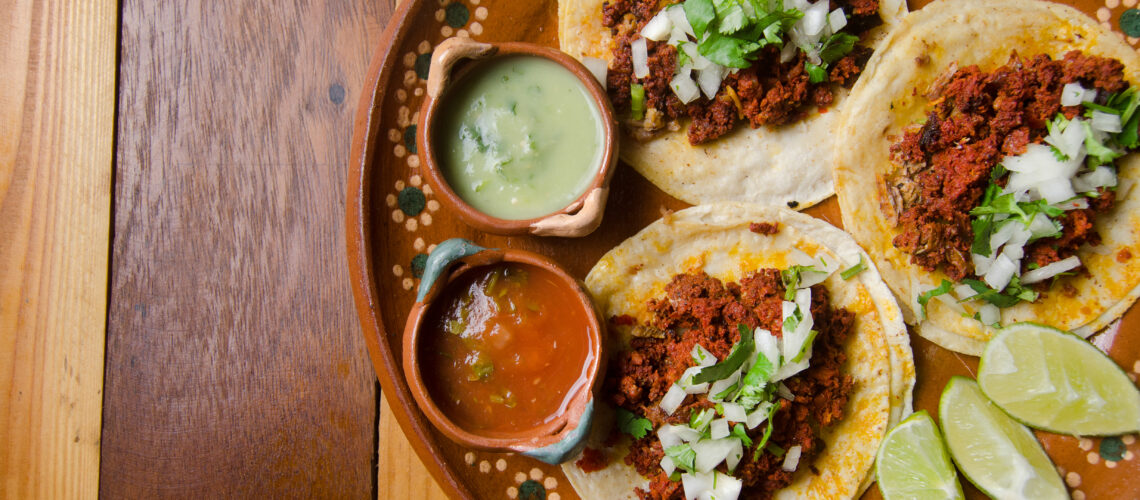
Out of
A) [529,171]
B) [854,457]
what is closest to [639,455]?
[854,457]

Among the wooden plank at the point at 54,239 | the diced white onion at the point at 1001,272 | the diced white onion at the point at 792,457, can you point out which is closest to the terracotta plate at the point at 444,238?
the diced white onion at the point at 1001,272

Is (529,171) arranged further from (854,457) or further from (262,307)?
(854,457)

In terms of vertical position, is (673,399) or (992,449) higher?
(673,399)

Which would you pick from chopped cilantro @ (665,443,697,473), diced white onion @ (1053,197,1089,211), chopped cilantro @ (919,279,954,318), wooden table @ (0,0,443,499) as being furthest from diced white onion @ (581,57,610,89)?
diced white onion @ (1053,197,1089,211)

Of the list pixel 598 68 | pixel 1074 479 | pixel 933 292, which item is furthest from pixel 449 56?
pixel 1074 479

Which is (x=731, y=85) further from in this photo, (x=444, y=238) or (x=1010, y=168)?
(x=444, y=238)

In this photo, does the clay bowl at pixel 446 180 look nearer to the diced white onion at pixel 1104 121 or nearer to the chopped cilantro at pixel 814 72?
the chopped cilantro at pixel 814 72

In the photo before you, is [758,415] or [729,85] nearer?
[758,415]
